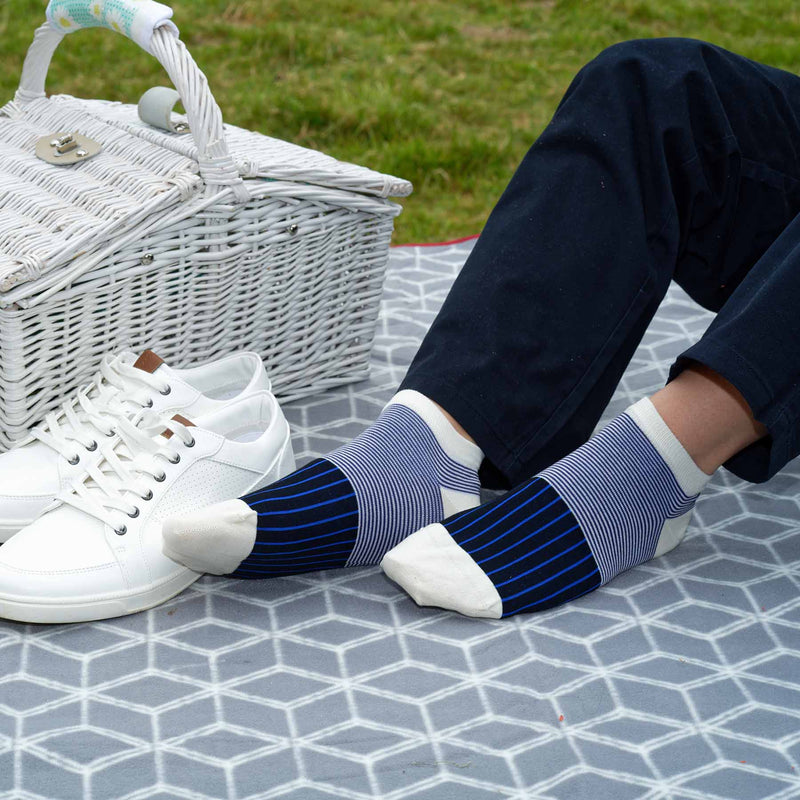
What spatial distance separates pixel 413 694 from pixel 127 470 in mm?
318

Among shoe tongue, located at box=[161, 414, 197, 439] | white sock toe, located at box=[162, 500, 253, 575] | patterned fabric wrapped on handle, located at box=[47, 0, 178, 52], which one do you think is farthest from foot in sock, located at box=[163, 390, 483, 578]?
patterned fabric wrapped on handle, located at box=[47, 0, 178, 52]

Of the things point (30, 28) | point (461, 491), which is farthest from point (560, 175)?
point (30, 28)

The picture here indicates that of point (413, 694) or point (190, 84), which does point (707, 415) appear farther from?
point (190, 84)

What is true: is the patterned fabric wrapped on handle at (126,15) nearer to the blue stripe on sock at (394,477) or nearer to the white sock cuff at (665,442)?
the blue stripe on sock at (394,477)

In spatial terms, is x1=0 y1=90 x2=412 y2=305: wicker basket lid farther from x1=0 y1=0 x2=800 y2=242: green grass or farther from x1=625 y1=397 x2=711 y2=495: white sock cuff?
x1=0 y1=0 x2=800 y2=242: green grass

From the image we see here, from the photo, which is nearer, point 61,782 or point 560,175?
point 61,782

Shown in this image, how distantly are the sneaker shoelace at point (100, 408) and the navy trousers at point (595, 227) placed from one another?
0.82 feet

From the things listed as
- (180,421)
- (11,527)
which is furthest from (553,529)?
(11,527)

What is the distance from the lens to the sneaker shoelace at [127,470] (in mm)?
914

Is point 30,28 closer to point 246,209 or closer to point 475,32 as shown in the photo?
point 475,32

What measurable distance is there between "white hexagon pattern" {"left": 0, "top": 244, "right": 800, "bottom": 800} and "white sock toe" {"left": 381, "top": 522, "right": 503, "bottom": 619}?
3cm

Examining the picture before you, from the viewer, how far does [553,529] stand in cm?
90

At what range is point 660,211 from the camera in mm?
959

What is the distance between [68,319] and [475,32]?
2.29 m
